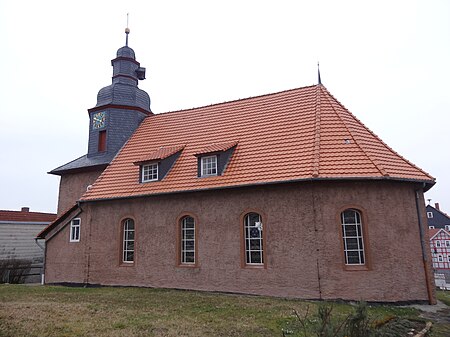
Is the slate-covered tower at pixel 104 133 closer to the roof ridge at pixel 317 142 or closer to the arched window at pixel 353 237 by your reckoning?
the roof ridge at pixel 317 142

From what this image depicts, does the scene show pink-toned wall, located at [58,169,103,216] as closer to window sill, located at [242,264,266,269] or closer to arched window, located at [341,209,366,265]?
window sill, located at [242,264,266,269]

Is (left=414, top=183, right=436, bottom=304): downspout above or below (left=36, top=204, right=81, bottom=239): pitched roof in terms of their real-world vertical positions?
below

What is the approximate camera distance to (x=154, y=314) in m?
9.20

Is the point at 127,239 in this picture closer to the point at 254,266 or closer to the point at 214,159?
the point at 214,159

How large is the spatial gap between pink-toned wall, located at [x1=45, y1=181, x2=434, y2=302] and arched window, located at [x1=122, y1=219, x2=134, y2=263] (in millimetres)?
302

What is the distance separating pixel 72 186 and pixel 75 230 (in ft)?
12.5

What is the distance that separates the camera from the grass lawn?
7.59m

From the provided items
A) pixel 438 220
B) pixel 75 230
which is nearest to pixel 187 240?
pixel 75 230

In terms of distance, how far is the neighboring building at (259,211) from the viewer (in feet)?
38.0

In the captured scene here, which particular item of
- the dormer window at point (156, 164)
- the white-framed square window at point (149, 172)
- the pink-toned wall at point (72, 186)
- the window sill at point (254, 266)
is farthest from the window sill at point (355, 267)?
the pink-toned wall at point (72, 186)

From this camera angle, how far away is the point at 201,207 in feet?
45.8

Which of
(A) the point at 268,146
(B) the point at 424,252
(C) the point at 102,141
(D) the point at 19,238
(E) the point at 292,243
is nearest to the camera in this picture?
→ (B) the point at 424,252

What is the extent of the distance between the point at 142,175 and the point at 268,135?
572 cm

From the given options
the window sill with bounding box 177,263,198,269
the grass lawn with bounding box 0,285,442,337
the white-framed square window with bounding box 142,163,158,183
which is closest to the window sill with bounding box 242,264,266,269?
the grass lawn with bounding box 0,285,442,337
